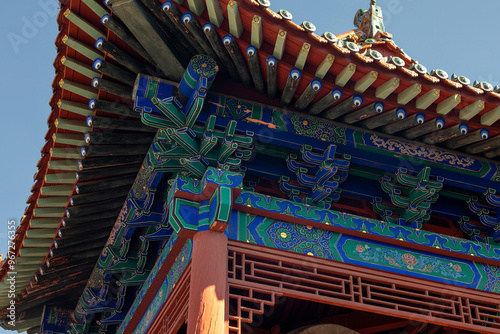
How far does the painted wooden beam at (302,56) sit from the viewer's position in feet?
14.9

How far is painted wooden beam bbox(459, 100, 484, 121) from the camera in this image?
4.91 meters

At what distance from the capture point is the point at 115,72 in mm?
5117

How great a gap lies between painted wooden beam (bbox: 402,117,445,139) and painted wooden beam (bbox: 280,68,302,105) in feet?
3.78

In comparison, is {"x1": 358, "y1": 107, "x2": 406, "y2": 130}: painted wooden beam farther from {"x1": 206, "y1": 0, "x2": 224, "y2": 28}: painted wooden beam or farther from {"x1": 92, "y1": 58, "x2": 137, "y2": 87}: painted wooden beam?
{"x1": 92, "y1": 58, "x2": 137, "y2": 87}: painted wooden beam

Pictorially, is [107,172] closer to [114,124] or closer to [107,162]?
[107,162]

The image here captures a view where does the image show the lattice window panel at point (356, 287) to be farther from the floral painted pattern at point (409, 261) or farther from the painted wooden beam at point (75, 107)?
the painted wooden beam at point (75, 107)

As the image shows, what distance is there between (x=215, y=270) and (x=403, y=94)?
2098 mm

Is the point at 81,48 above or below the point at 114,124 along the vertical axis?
above

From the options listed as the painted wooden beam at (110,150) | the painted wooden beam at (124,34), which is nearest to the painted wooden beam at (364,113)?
the painted wooden beam at (124,34)

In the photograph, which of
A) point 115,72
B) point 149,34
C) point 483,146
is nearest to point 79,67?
point 115,72

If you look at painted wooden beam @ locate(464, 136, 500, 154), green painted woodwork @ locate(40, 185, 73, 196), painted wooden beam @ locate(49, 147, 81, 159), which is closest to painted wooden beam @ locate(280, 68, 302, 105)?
painted wooden beam @ locate(464, 136, 500, 154)

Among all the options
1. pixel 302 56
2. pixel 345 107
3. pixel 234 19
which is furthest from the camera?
pixel 345 107

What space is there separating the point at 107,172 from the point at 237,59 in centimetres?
208

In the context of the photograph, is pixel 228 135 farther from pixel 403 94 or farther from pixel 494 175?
pixel 494 175
